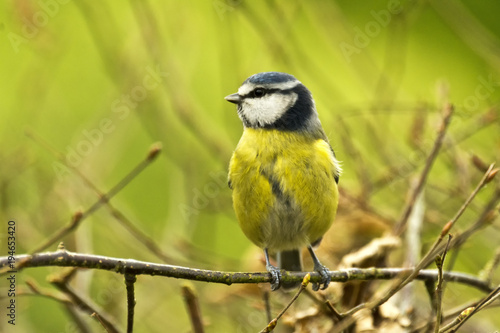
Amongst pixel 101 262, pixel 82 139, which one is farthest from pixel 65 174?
pixel 101 262

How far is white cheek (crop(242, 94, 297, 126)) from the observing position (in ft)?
7.43

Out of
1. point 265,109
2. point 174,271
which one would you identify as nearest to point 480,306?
point 174,271

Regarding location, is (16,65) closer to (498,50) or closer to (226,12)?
(226,12)

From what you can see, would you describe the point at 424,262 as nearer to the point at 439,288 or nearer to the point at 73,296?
the point at 439,288

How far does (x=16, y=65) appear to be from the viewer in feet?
12.3

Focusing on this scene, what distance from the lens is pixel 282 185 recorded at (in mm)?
2100

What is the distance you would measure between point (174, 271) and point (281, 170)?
0.85 m

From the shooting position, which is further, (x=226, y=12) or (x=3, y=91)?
(x=3, y=91)

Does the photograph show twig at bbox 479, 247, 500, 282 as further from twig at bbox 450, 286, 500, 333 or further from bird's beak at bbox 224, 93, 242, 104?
bird's beak at bbox 224, 93, 242, 104

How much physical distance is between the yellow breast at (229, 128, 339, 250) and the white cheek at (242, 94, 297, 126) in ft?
0.17

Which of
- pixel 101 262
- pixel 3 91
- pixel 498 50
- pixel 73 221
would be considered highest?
pixel 3 91

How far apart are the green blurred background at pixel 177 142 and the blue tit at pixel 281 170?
28 cm

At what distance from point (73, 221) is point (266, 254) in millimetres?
1024

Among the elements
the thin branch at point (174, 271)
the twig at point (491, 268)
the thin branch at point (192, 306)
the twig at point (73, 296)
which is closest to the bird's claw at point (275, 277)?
the thin branch at point (174, 271)
